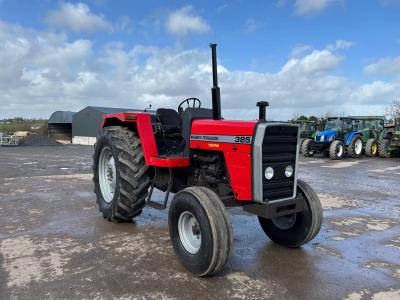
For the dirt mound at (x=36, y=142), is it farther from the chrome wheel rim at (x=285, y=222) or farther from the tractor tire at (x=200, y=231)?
the tractor tire at (x=200, y=231)

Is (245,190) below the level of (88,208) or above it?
above

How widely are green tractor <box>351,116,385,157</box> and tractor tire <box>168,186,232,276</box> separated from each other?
1715 cm

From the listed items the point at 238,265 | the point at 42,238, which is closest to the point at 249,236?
the point at 238,265

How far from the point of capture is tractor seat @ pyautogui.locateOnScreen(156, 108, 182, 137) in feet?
17.9

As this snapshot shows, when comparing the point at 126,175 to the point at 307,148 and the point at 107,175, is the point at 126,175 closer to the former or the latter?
the point at 107,175

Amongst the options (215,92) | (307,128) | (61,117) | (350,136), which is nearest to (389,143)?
(350,136)

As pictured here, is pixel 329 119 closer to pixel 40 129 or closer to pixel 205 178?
pixel 205 178

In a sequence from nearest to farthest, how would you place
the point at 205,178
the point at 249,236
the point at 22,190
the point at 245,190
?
the point at 245,190
the point at 205,178
the point at 249,236
the point at 22,190

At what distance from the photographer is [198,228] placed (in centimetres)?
391

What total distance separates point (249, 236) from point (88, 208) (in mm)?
2997

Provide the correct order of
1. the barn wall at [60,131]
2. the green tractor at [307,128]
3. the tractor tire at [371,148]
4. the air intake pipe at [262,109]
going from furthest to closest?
the barn wall at [60,131], the green tractor at [307,128], the tractor tire at [371,148], the air intake pipe at [262,109]

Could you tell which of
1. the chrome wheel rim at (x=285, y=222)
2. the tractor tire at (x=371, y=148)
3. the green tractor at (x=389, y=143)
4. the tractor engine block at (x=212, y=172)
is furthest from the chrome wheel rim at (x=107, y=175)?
the tractor tire at (x=371, y=148)

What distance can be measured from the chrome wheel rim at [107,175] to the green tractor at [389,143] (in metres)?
16.0

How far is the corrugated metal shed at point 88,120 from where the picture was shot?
1428 inches
